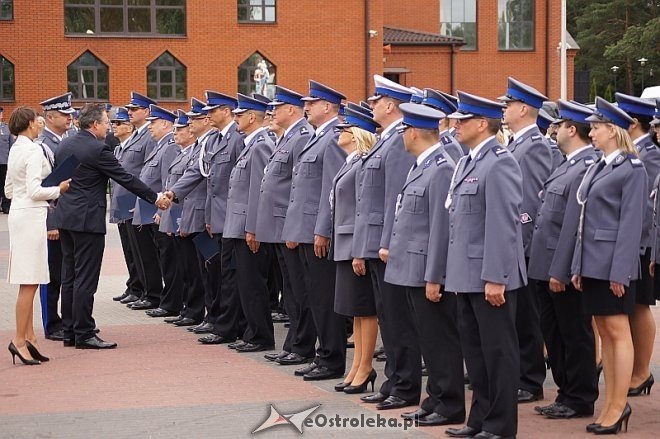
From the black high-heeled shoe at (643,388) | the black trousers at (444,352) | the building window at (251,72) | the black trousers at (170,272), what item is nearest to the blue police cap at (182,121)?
the black trousers at (170,272)

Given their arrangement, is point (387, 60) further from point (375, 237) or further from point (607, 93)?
point (375, 237)

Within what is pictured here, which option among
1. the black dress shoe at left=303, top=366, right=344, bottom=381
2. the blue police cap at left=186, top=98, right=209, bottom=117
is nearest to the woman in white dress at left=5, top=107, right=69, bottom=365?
the blue police cap at left=186, top=98, right=209, bottom=117

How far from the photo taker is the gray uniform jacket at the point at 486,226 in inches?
292

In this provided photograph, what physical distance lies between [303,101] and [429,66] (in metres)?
37.7

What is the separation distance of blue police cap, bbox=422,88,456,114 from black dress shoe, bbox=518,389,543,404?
89.3 inches

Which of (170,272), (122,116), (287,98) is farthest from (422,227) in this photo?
(122,116)

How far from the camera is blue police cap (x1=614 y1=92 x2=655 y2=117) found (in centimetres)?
897

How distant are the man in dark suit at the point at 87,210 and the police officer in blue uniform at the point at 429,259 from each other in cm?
426

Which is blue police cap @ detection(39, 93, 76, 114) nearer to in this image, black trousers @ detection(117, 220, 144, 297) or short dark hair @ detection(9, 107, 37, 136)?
short dark hair @ detection(9, 107, 37, 136)

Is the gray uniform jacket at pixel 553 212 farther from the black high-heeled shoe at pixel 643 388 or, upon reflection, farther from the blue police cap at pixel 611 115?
the black high-heeled shoe at pixel 643 388

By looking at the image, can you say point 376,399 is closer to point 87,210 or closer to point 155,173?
point 87,210

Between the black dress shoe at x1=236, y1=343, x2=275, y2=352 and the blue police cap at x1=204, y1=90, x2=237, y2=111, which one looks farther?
the blue police cap at x1=204, y1=90, x2=237, y2=111

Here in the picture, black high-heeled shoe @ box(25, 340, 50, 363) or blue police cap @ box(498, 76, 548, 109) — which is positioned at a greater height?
blue police cap @ box(498, 76, 548, 109)

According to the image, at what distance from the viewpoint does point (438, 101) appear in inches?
370
